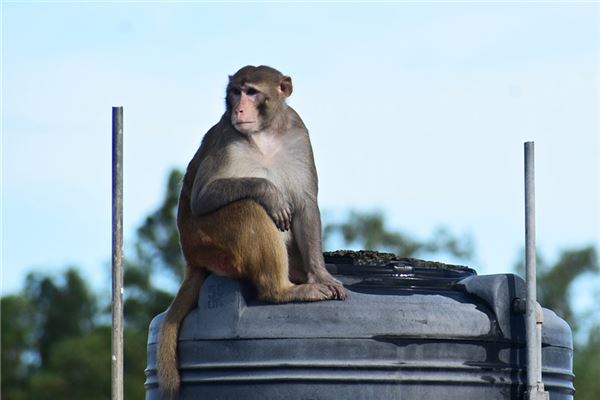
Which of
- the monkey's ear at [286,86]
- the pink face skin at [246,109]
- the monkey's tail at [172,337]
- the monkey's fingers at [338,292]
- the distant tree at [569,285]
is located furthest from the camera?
the distant tree at [569,285]

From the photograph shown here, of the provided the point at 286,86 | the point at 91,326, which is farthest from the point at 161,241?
the point at 286,86

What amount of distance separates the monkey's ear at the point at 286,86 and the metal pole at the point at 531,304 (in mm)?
1907

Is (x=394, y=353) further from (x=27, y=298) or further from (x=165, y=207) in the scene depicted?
(x=27, y=298)

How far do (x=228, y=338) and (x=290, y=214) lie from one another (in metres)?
1.04

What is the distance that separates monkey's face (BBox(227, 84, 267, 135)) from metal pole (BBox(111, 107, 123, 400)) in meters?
1.23

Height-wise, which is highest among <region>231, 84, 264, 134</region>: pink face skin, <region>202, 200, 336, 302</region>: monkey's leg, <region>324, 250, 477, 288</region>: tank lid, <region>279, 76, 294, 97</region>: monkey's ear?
<region>279, 76, 294, 97</region>: monkey's ear

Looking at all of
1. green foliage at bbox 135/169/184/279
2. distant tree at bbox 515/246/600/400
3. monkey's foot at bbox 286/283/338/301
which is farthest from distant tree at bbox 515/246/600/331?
monkey's foot at bbox 286/283/338/301

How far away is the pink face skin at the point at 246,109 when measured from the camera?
20.7 feet

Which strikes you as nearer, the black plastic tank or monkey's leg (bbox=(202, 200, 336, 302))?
the black plastic tank

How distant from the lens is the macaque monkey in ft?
17.8

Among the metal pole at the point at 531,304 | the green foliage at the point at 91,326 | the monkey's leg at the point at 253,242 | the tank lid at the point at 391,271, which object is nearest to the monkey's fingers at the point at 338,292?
the tank lid at the point at 391,271

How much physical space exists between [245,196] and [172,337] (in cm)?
75

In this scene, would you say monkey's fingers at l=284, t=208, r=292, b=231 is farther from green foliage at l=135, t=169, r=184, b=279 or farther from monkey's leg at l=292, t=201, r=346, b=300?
green foliage at l=135, t=169, r=184, b=279

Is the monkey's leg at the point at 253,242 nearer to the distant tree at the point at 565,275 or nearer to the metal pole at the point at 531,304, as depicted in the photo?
the metal pole at the point at 531,304
